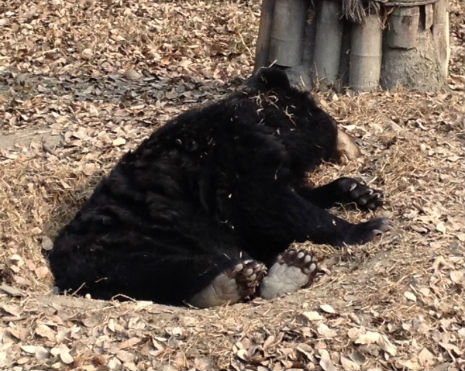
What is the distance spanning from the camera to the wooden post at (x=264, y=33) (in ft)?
28.9

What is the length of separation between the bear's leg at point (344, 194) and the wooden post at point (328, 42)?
7.38 feet

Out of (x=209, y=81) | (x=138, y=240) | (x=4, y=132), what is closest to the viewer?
(x=138, y=240)

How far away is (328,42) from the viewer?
8.52m

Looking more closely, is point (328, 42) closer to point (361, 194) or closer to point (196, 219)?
point (361, 194)

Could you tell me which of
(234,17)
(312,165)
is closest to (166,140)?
(312,165)

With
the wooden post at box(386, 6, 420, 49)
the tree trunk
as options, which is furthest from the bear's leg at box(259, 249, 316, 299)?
the wooden post at box(386, 6, 420, 49)

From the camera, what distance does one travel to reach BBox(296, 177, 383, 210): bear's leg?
6.52m

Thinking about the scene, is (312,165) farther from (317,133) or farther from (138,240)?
(138,240)

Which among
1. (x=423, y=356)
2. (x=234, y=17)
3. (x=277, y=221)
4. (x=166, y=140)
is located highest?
(x=234, y=17)

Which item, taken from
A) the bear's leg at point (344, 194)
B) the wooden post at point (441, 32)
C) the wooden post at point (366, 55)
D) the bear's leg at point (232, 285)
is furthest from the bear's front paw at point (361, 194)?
the wooden post at point (441, 32)

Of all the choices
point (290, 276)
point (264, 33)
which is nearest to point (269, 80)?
point (290, 276)

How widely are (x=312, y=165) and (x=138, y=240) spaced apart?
166 cm

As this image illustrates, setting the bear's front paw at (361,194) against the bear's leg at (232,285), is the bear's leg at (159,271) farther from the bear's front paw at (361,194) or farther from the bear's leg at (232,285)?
the bear's front paw at (361,194)

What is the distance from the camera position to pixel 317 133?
6648mm
